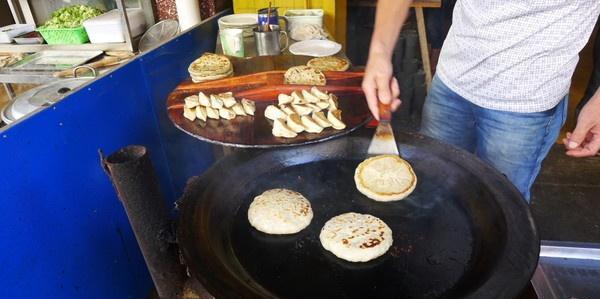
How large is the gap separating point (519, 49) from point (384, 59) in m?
0.63

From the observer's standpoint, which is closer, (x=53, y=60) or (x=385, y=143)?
(x=385, y=143)

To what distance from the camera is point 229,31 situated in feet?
9.64

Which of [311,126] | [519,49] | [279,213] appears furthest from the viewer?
[311,126]

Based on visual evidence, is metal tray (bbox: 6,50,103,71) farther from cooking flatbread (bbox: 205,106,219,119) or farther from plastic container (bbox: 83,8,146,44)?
cooking flatbread (bbox: 205,106,219,119)

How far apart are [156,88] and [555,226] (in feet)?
11.6

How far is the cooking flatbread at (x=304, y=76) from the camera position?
2.34 meters

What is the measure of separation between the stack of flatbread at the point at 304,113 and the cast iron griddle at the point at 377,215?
145 millimetres

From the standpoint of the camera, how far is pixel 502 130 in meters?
1.92

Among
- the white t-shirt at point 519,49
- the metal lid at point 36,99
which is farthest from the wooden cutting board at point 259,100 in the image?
the metal lid at point 36,99

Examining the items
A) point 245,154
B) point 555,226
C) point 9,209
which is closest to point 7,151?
point 9,209

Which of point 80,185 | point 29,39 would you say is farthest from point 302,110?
point 29,39

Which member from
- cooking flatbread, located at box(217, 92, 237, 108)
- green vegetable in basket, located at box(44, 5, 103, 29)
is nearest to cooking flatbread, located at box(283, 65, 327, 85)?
cooking flatbread, located at box(217, 92, 237, 108)

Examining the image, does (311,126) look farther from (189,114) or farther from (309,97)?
(189,114)

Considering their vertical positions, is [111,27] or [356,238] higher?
[111,27]
